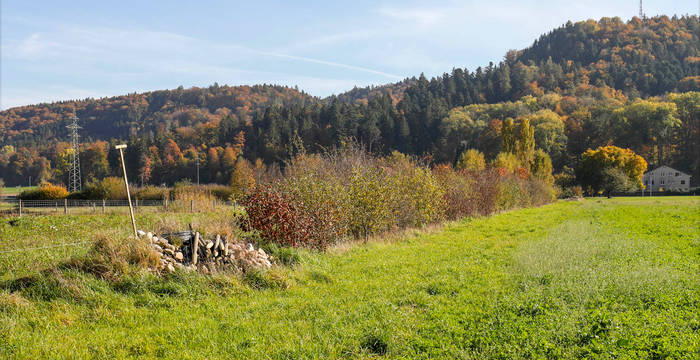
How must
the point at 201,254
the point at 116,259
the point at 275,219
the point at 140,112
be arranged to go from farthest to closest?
1. the point at 140,112
2. the point at 275,219
3. the point at 201,254
4. the point at 116,259

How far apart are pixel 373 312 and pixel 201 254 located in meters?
4.19

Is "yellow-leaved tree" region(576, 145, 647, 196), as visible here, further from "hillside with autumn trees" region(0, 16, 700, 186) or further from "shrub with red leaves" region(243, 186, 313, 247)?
"shrub with red leaves" region(243, 186, 313, 247)

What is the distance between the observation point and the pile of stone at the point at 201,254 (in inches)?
330

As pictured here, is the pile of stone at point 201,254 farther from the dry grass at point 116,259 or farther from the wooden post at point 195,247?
the dry grass at point 116,259

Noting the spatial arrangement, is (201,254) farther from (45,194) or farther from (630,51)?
(630,51)

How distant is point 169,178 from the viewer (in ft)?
293

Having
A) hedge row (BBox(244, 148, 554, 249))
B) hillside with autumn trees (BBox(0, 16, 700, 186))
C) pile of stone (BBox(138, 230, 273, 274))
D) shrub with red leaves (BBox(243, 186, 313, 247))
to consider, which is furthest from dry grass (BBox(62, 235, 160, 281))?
hillside with autumn trees (BBox(0, 16, 700, 186))

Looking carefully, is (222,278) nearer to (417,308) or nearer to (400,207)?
(417,308)

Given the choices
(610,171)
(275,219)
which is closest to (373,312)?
(275,219)

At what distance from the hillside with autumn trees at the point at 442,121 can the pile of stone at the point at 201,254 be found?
55.5 metres

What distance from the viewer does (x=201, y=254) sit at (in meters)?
8.91

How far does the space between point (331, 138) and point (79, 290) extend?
79.7 meters

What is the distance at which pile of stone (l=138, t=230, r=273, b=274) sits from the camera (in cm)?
838

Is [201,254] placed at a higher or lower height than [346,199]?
lower
